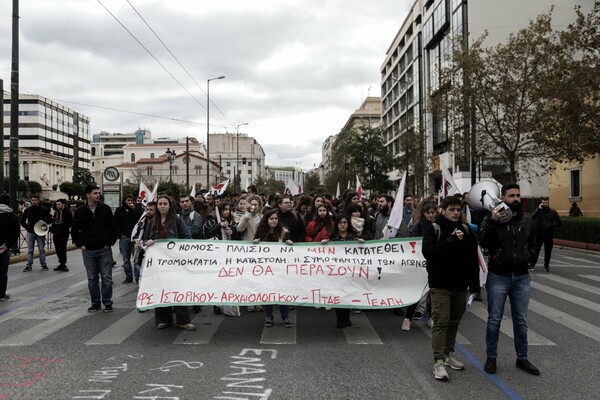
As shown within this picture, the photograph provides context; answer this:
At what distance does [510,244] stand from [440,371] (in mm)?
1384

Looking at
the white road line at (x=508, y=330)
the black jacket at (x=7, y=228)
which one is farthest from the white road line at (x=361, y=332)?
the black jacket at (x=7, y=228)

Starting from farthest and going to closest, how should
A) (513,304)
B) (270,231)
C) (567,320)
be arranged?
(567,320) → (270,231) → (513,304)

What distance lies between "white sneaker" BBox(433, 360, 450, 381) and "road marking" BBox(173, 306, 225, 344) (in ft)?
8.86

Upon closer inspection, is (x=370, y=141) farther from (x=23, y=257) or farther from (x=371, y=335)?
(x=371, y=335)

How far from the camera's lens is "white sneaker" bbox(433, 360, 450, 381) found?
4.91 m

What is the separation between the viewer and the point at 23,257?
50.2 feet

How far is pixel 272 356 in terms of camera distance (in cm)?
565

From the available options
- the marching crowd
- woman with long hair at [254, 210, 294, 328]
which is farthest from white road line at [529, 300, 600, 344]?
woman with long hair at [254, 210, 294, 328]

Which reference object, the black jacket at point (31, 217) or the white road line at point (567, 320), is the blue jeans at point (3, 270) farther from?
the white road line at point (567, 320)

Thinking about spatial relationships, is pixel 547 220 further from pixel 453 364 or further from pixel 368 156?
pixel 368 156

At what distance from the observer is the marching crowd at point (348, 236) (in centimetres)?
510

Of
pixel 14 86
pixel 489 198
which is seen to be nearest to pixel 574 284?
pixel 489 198

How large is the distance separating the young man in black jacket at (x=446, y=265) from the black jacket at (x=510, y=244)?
184mm

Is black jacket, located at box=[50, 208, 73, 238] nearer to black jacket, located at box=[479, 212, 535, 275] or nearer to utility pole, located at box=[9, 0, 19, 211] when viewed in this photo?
utility pole, located at box=[9, 0, 19, 211]
